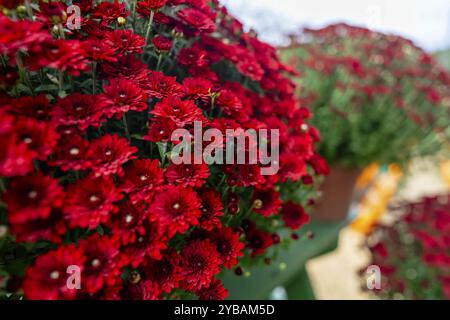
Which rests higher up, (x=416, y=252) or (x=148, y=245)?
(x=148, y=245)

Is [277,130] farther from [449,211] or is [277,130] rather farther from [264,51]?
[449,211]

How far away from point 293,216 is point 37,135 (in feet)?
1.14

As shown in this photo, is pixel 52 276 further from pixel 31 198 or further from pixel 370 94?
pixel 370 94

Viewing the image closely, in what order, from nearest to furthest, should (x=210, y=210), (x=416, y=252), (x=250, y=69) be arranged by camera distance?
(x=210, y=210)
(x=250, y=69)
(x=416, y=252)

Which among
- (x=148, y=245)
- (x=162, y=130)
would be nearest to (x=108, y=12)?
(x=162, y=130)

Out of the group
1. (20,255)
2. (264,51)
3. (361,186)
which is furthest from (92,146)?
(361,186)

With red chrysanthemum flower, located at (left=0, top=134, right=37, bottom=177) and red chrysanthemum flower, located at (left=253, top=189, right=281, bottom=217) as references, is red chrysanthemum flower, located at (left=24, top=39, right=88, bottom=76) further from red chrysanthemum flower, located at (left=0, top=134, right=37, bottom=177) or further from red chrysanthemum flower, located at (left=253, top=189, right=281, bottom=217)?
red chrysanthemum flower, located at (left=253, top=189, right=281, bottom=217)

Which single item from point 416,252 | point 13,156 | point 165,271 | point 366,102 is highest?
point 366,102

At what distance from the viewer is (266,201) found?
459 millimetres

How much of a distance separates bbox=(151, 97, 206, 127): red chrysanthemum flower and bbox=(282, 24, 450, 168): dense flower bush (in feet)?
2.19

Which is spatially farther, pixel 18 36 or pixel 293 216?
pixel 293 216

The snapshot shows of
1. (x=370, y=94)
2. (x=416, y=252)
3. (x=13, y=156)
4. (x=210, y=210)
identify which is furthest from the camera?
(x=416, y=252)

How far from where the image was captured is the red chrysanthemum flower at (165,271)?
0.36 meters

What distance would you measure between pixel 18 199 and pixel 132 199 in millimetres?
91
